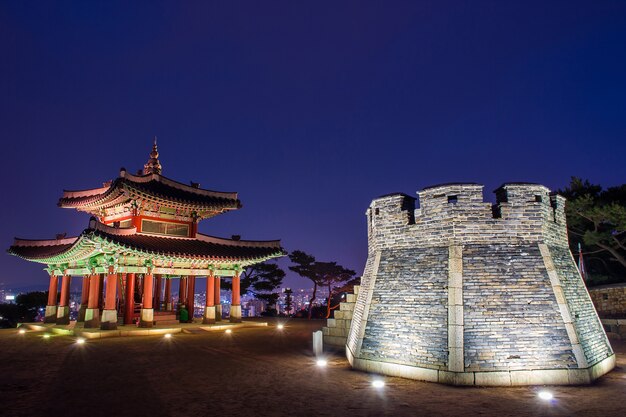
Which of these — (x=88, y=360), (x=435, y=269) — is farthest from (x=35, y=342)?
(x=435, y=269)

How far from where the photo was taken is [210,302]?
71.1ft

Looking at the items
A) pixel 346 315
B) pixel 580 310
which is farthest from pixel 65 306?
pixel 580 310

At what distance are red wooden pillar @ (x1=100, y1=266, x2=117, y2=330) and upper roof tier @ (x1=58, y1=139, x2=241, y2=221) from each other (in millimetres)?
3654

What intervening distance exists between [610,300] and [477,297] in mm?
14574

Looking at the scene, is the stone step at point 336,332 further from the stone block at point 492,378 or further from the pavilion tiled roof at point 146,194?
the pavilion tiled roof at point 146,194

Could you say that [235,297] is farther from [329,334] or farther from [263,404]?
[263,404]

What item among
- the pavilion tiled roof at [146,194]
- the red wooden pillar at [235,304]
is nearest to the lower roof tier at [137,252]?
the red wooden pillar at [235,304]

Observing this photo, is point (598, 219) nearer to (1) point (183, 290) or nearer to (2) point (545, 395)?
(2) point (545, 395)

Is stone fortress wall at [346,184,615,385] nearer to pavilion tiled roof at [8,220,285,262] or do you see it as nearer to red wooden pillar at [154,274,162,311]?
pavilion tiled roof at [8,220,285,262]

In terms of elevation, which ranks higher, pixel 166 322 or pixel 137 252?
pixel 137 252

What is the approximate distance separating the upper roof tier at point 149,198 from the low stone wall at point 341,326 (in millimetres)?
11329

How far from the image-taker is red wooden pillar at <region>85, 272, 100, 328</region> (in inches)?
719

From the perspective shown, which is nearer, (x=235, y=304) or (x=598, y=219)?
(x=598, y=219)

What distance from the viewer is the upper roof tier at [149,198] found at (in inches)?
765
